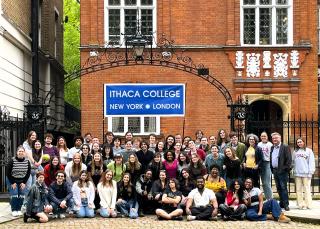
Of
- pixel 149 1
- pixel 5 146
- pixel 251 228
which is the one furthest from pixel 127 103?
pixel 251 228

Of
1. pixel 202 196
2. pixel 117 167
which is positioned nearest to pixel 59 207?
pixel 117 167

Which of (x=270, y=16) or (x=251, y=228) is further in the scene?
(x=270, y=16)

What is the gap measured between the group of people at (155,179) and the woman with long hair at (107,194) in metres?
0.02

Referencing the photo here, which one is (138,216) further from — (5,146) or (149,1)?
(149,1)

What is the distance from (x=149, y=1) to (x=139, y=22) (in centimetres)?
94

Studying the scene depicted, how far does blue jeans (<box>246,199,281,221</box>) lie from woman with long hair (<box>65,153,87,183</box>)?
3.93 meters

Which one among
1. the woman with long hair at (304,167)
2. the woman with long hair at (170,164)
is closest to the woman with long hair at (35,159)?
the woman with long hair at (170,164)

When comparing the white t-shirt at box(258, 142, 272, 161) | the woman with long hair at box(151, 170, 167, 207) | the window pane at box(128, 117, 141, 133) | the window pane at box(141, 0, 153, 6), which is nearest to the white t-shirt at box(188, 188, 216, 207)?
the woman with long hair at box(151, 170, 167, 207)

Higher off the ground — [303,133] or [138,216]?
[303,133]

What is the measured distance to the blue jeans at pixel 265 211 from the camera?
1709cm

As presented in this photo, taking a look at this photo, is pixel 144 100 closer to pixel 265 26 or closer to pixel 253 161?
pixel 253 161

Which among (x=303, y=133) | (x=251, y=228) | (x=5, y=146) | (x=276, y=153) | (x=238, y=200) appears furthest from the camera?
(x=303, y=133)

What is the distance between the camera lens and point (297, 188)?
18766mm

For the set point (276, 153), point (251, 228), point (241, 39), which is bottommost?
point (251, 228)
